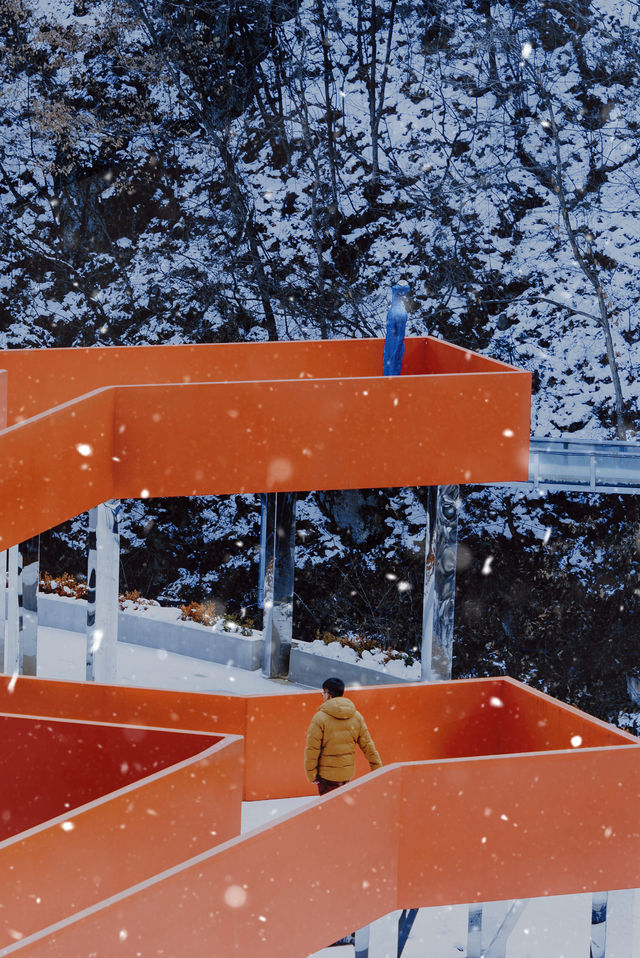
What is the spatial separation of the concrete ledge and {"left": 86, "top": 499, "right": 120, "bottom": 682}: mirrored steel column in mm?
3020

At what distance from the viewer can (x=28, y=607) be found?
11742 millimetres

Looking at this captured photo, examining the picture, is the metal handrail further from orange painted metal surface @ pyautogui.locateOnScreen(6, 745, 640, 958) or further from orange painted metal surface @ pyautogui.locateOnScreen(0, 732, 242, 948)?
orange painted metal surface @ pyautogui.locateOnScreen(0, 732, 242, 948)

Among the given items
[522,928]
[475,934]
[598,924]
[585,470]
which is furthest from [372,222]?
[598,924]

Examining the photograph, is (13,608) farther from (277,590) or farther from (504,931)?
(504,931)

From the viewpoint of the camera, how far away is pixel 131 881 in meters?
6.50

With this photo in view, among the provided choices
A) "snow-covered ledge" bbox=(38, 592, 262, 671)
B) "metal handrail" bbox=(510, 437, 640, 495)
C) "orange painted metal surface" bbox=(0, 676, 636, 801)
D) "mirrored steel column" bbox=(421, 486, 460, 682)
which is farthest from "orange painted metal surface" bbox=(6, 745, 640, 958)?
"metal handrail" bbox=(510, 437, 640, 495)

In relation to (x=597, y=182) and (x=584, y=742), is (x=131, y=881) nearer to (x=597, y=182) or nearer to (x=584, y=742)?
(x=584, y=742)

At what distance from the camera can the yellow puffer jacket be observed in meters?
7.63

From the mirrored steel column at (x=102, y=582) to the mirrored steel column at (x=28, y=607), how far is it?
1598 mm

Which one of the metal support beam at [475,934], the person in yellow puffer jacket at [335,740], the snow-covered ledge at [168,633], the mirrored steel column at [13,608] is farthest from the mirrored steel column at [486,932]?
the mirrored steel column at [13,608]

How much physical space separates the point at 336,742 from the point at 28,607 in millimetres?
5016

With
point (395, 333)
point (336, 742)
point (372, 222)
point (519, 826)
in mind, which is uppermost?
point (372, 222)

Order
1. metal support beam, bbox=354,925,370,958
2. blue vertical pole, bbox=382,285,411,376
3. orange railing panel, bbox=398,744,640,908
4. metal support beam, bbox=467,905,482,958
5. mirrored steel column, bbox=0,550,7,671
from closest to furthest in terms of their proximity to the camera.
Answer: orange railing panel, bbox=398,744,640,908
metal support beam, bbox=354,925,370,958
metal support beam, bbox=467,905,482,958
blue vertical pole, bbox=382,285,411,376
mirrored steel column, bbox=0,550,7,671

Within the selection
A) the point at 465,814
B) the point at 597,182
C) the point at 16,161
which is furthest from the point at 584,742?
the point at 16,161
